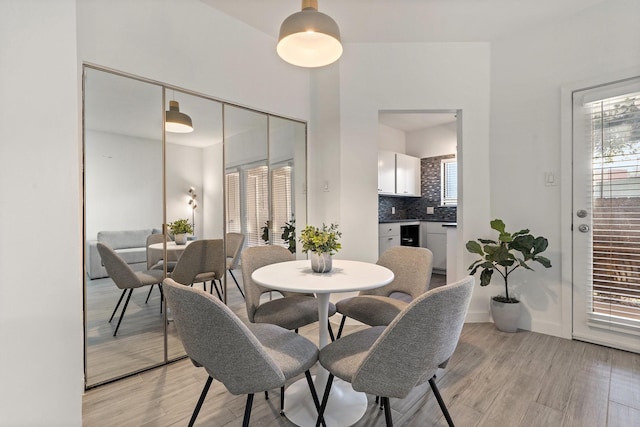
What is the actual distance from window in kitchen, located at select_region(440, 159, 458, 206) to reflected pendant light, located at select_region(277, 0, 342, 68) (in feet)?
13.9

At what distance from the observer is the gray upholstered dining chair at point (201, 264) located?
2406 millimetres

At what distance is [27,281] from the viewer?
1079mm

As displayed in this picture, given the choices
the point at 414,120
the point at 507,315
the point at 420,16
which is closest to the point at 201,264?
the point at 507,315

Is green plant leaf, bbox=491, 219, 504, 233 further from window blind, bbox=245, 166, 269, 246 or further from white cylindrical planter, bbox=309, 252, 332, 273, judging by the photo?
window blind, bbox=245, 166, 269, 246

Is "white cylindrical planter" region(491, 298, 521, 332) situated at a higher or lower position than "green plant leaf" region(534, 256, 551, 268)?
lower

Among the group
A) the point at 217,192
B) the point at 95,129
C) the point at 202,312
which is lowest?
the point at 202,312

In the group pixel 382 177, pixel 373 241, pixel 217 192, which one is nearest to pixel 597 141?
pixel 373 241

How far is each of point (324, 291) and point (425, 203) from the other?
4814mm

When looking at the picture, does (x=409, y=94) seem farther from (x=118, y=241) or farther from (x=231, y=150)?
(x=118, y=241)

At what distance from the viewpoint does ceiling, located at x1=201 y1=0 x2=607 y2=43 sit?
2.56 m

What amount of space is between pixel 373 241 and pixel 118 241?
2247 millimetres

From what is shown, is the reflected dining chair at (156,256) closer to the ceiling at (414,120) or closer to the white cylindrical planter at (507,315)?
the white cylindrical planter at (507,315)

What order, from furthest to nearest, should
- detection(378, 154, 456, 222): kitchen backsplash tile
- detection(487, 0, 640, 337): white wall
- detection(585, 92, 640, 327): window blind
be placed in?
detection(378, 154, 456, 222): kitchen backsplash tile
detection(487, 0, 640, 337): white wall
detection(585, 92, 640, 327): window blind

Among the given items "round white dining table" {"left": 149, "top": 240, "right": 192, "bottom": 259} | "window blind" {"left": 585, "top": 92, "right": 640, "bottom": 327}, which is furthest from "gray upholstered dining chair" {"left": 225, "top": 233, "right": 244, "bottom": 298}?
"window blind" {"left": 585, "top": 92, "right": 640, "bottom": 327}
